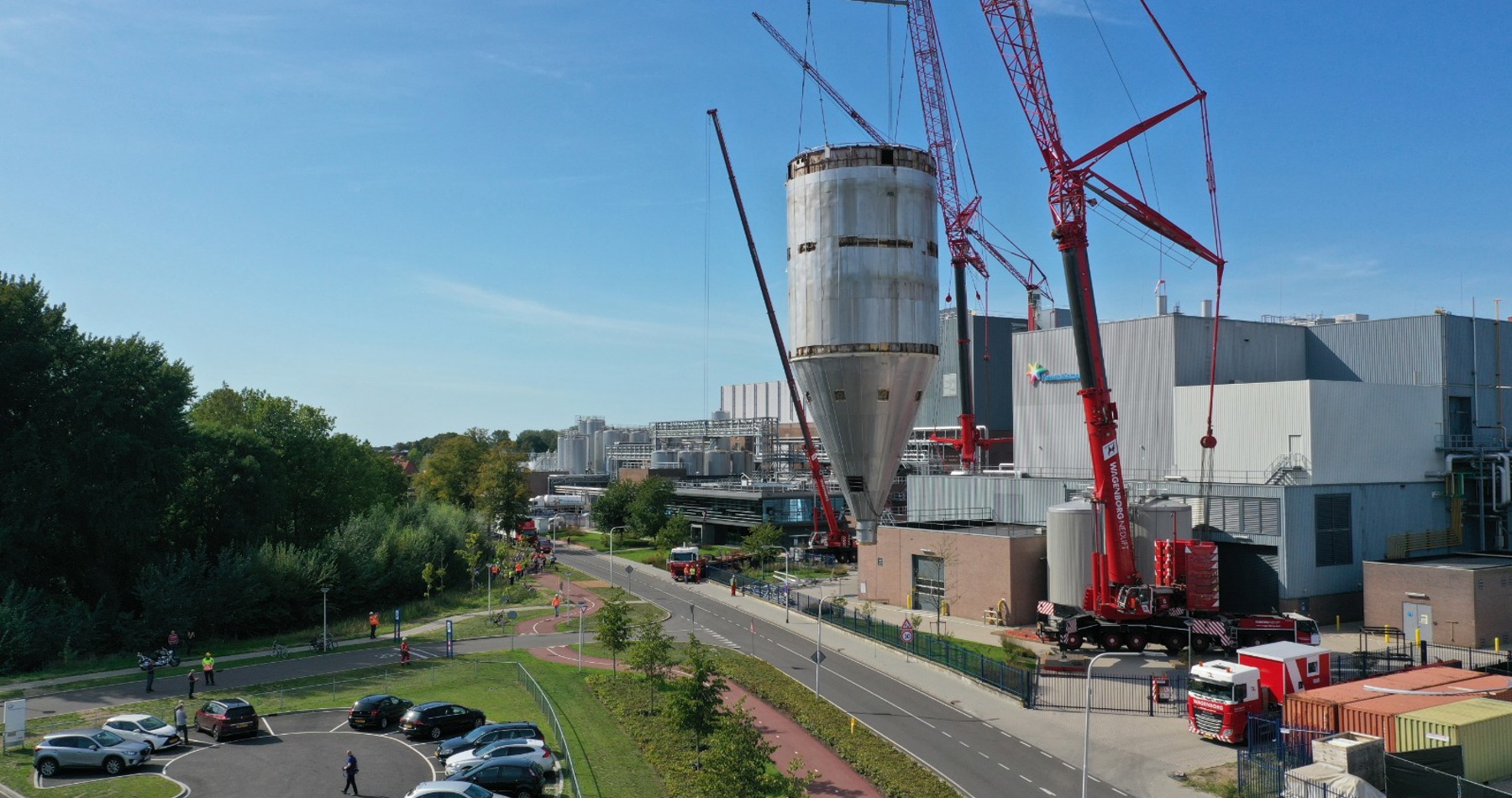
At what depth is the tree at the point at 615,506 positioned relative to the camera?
105375mm

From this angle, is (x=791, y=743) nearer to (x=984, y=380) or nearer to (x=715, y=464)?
(x=984, y=380)

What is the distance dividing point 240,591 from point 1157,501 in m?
51.2

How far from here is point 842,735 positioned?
34.0 meters

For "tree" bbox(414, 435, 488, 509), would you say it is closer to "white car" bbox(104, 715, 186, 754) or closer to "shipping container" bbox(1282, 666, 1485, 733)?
"white car" bbox(104, 715, 186, 754)

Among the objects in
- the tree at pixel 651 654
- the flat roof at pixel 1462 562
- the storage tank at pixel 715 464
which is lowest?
the tree at pixel 651 654

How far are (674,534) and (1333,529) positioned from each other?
50.5 metres

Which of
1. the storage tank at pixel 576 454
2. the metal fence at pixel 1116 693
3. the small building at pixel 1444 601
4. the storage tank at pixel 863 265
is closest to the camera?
the storage tank at pixel 863 265

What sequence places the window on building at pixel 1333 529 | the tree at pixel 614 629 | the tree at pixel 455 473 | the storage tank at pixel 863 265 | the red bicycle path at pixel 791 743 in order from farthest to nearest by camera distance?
the tree at pixel 455 473
the window on building at pixel 1333 529
the tree at pixel 614 629
the red bicycle path at pixel 791 743
the storage tank at pixel 863 265

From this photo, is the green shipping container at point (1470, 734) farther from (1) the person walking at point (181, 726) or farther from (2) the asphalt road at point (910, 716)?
(1) the person walking at point (181, 726)

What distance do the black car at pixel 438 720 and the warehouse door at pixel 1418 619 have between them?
4425 centimetres

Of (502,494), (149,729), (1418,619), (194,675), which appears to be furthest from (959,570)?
(502,494)

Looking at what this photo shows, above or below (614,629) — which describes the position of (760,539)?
above

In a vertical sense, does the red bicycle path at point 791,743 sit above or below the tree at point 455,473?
below

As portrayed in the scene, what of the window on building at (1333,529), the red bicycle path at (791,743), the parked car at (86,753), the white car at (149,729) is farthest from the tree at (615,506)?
the parked car at (86,753)
